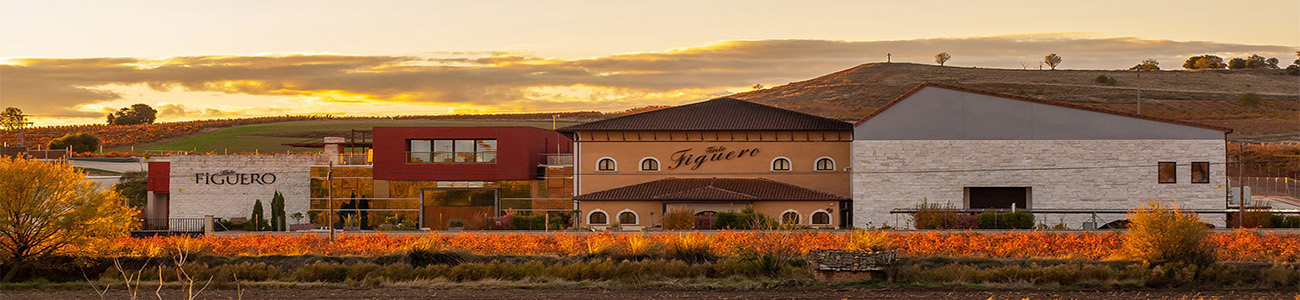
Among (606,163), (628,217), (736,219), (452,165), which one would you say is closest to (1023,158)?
(736,219)

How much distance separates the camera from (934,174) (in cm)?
5350

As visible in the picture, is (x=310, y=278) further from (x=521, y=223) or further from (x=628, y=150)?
(x=628, y=150)

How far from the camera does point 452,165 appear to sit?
57.7 meters

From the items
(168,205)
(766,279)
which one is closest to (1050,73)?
(168,205)

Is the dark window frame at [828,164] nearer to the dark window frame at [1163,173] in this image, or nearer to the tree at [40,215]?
the dark window frame at [1163,173]

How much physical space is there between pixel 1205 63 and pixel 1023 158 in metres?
131

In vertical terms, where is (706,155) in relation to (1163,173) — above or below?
above

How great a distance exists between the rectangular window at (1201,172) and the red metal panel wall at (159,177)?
4695 centimetres

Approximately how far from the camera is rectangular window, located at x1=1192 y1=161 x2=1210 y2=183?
5200cm

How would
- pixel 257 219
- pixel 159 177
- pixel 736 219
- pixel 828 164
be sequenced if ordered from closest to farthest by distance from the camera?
1. pixel 736 219
2. pixel 257 219
3. pixel 828 164
4. pixel 159 177

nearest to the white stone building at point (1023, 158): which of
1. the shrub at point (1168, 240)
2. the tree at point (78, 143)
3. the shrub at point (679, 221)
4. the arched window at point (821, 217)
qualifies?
the arched window at point (821, 217)

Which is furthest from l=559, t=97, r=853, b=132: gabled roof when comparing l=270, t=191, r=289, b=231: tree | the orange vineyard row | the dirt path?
the dirt path

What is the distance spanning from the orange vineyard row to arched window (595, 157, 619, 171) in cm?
1496

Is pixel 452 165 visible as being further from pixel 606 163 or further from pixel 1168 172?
pixel 1168 172
